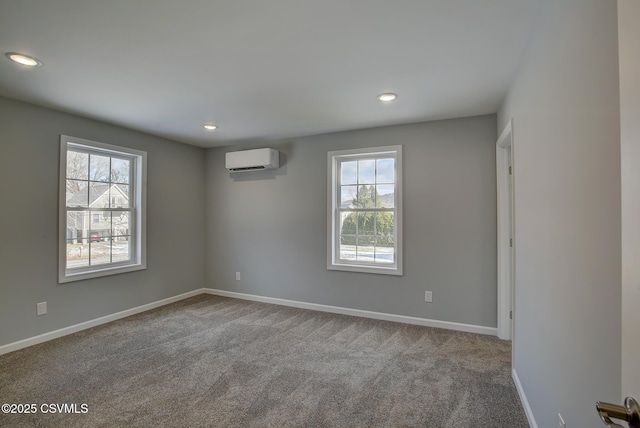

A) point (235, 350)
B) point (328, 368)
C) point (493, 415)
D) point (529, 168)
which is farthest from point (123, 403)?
point (529, 168)

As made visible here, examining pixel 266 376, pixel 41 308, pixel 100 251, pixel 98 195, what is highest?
pixel 98 195

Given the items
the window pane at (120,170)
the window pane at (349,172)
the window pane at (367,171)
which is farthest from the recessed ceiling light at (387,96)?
the window pane at (120,170)

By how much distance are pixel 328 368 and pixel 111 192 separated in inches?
136

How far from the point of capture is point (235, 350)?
121 inches

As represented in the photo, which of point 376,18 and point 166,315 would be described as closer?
point 376,18

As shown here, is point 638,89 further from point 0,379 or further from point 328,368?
point 0,379

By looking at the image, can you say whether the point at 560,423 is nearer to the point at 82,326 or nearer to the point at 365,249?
the point at 365,249

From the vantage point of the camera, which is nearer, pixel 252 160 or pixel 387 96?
pixel 387 96

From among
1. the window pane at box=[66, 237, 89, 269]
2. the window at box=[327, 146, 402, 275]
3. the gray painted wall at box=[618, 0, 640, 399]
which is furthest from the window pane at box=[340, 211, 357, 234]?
the gray painted wall at box=[618, 0, 640, 399]

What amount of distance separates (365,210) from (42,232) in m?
3.64

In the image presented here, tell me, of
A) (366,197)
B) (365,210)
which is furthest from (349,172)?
(365,210)

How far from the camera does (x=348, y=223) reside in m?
4.32

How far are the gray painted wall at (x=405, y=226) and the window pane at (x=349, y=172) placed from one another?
0.79 ft

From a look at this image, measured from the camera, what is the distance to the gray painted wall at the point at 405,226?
3535mm
